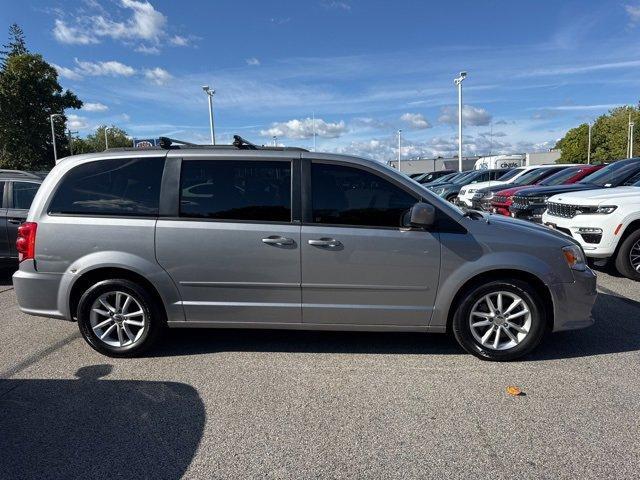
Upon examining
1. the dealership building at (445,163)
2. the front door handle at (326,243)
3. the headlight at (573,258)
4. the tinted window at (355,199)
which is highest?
the dealership building at (445,163)

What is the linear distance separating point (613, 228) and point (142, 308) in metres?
6.29

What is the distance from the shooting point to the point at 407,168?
72.4m

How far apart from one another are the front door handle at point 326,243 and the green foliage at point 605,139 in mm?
84176

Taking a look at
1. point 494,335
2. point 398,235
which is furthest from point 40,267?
point 494,335

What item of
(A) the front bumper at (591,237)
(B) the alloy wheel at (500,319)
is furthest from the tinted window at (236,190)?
(A) the front bumper at (591,237)

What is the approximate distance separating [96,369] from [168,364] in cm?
60

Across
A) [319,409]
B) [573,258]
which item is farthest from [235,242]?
[573,258]

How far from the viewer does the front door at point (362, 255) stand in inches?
157

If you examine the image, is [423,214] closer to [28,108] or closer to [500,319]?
[500,319]

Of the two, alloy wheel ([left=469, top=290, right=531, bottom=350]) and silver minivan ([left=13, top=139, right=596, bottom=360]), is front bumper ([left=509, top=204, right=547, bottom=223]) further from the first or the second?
alloy wheel ([left=469, top=290, right=531, bottom=350])

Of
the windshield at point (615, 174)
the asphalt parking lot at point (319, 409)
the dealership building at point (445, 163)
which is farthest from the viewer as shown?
the dealership building at point (445, 163)

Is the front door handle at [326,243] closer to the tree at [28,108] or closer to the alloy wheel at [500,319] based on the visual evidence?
the alloy wheel at [500,319]

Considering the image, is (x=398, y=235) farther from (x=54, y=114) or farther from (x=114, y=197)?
(x=54, y=114)

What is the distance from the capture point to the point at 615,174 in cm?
895
